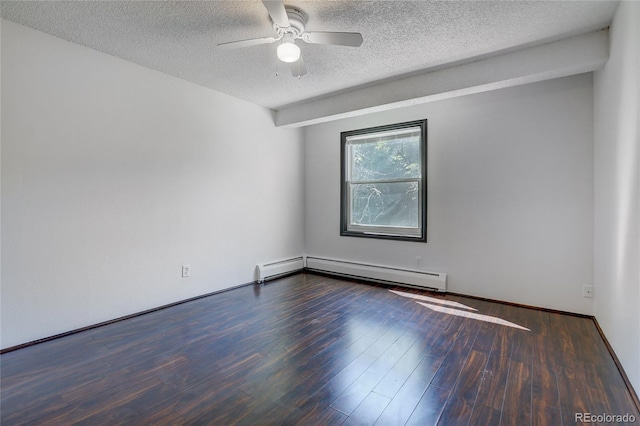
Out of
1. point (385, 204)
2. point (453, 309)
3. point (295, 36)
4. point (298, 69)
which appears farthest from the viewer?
point (385, 204)

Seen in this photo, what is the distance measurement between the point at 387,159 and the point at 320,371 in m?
3.11

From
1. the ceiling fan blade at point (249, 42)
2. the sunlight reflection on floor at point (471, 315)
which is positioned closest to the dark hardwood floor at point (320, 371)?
the sunlight reflection on floor at point (471, 315)

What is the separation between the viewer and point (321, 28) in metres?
2.40

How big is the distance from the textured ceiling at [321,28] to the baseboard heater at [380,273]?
8.19 feet

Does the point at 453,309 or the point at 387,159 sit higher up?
the point at 387,159

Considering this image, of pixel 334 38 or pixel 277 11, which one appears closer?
pixel 277 11

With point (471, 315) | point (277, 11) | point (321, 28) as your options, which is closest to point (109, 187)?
point (277, 11)

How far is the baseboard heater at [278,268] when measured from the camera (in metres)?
4.28

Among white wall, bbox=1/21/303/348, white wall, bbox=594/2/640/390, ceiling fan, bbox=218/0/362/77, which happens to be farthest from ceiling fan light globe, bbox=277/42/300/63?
white wall, bbox=594/2/640/390

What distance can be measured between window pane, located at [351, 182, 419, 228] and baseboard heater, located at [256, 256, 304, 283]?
1.16 m

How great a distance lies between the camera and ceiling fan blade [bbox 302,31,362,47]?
6.88 ft

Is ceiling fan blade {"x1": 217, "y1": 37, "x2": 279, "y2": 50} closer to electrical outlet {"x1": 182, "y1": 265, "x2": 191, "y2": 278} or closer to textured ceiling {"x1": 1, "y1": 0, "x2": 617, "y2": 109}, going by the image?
textured ceiling {"x1": 1, "y1": 0, "x2": 617, "y2": 109}

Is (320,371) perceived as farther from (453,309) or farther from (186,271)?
(186,271)

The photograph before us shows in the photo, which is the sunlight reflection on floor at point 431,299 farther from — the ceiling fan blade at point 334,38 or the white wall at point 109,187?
the ceiling fan blade at point 334,38
